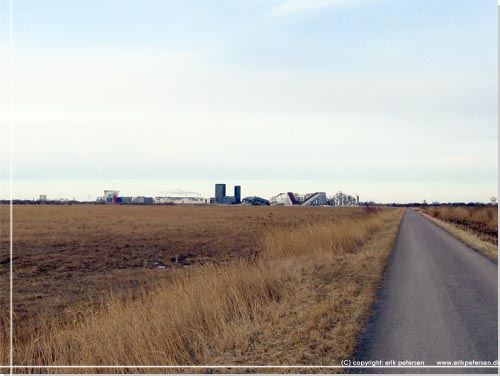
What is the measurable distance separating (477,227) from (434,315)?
32775 mm

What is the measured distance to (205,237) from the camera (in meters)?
32.0

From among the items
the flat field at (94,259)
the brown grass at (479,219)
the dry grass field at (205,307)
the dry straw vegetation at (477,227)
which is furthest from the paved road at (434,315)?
the brown grass at (479,219)

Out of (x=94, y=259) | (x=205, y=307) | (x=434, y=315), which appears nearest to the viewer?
(x=434, y=315)

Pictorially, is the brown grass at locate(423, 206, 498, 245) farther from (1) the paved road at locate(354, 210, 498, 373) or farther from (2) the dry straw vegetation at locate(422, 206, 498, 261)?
(1) the paved road at locate(354, 210, 498, 373)

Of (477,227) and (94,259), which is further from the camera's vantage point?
(477,227)

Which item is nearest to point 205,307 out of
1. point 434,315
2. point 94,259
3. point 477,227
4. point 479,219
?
point 434,315

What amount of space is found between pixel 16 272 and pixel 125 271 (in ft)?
12.0

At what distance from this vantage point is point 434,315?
8.46 metres

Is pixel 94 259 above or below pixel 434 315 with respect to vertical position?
below

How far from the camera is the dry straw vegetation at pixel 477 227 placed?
2208cm

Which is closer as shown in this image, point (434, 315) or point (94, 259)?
point (434, 315)

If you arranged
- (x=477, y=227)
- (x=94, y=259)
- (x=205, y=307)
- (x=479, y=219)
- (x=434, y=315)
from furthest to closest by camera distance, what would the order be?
(x=479, y=219) → (x=477, y=227) → (x=94, y=259) → (x=205, y=307) → (x=434, y=315)

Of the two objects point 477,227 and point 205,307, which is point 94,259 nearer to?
point 205,307

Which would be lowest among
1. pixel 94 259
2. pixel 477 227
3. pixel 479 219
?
pixel 94 259
